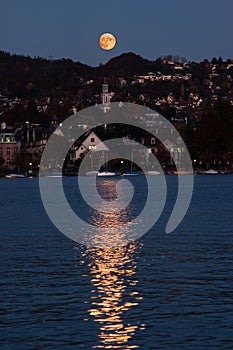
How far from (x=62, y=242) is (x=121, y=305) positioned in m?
17.0

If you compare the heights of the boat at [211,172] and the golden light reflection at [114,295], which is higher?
the boat at [211,172]

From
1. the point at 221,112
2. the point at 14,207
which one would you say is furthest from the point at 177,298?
the point at 221,112

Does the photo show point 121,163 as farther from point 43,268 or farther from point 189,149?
point 43,268

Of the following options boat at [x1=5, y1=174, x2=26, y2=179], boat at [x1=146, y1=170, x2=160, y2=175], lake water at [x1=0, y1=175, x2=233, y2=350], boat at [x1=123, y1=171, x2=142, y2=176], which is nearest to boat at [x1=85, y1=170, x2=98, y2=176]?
boat at [x1=123, y1=171, x2=142, y2=176]

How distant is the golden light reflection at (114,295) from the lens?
20.4 meters

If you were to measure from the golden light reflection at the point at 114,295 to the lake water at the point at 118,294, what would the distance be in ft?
0.09

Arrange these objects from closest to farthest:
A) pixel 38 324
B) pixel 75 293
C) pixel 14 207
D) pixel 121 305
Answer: pixel 38 324, pixel 121 305, pixel 75 293, pixel 14 207

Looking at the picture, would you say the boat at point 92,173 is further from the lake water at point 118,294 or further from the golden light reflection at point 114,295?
the golden light reflection at point 114,295

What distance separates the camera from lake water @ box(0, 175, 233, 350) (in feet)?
66.3

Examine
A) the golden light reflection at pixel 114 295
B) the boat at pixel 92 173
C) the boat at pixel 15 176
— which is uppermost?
the boat at pixel 92 173

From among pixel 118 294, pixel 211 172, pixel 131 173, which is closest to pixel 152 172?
pixel 131 173

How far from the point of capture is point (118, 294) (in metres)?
25.3

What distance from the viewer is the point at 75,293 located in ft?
83.4

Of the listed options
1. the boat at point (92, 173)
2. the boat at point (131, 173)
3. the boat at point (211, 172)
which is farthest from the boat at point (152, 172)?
the boat at point (92, 173)
